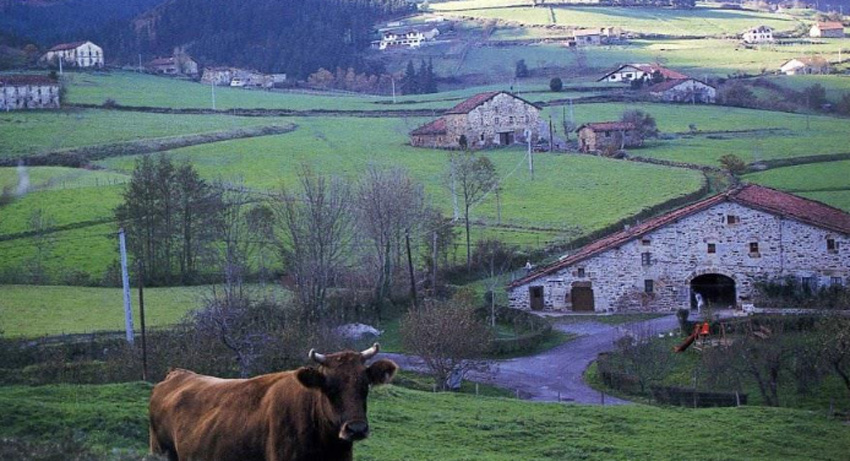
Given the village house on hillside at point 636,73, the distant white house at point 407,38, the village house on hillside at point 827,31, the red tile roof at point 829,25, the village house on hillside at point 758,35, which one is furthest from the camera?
the distant white house at point 407,38

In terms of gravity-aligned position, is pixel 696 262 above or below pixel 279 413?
below

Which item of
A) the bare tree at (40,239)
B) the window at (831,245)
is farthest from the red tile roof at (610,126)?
the bare tree at (40,239)

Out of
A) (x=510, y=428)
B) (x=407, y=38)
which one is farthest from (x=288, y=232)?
(x=407, y=38)

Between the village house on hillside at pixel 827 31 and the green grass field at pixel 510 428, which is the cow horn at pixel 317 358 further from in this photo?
the village house on hillside at pixel 827 31

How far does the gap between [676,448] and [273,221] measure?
2954 centimetres

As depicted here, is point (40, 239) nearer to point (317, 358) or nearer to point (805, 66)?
point (317, 358)

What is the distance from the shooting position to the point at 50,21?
176 meters

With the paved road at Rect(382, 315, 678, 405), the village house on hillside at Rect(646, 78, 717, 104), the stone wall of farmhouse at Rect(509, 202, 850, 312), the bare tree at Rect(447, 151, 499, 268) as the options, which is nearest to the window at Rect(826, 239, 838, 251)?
the stone wall of farmhouse at Rect(509, 202, 850, 312)

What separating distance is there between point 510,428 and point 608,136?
5635 centimetres

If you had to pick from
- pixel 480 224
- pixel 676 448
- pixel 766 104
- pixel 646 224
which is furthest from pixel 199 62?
pixel 676 448

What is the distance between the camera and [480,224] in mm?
53156

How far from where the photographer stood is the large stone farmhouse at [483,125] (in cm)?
7469

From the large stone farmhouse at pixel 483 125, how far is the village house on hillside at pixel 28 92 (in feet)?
92.0

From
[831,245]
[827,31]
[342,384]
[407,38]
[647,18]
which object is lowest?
[831,245]
